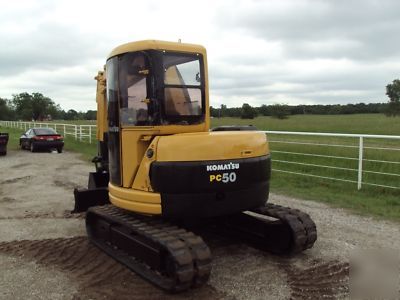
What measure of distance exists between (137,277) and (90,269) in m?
0.68

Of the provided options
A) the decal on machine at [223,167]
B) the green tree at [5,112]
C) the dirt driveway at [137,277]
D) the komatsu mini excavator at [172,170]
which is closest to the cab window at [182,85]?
the komatsu mini excavator at [172,170]

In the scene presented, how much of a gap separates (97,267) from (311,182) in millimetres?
7015

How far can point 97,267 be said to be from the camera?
18.0 feet

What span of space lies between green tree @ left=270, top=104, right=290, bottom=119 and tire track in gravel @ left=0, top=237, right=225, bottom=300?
83.1m

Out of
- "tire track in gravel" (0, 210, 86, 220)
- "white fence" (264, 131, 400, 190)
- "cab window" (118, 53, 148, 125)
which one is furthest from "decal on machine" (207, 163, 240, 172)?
"white fence" (264, 131, 400, 190)

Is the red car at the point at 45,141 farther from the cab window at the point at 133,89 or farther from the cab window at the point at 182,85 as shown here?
the cab window at the point at 182,85

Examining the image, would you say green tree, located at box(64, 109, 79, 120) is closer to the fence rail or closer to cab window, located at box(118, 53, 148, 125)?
the fence rail

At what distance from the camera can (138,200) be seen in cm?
531

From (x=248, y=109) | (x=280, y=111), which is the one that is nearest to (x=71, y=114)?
(x=280, y=111)

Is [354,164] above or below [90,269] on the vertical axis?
above

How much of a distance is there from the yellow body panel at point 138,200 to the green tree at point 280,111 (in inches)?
3285

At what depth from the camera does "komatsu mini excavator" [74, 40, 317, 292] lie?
16.2 feet

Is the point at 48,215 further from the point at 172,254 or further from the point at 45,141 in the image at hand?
the point at 45,141

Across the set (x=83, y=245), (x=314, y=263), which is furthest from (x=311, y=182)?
(x=83, y=245)
